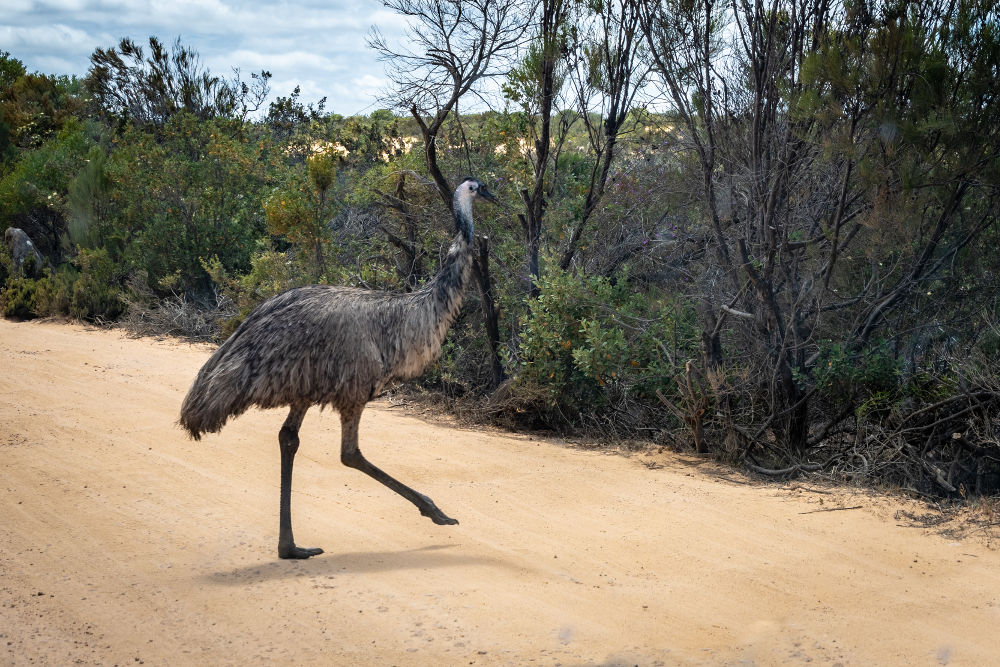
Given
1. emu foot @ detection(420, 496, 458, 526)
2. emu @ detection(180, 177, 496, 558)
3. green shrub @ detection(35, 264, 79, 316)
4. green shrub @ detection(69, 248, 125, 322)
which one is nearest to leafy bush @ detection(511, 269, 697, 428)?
emu @ detection(180, 177, 496, 558)

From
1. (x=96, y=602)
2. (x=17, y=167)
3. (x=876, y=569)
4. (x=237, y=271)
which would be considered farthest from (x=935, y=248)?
(x=17, y=167)

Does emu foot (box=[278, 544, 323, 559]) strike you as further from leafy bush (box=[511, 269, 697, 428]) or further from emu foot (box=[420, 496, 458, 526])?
leafy bush (box=[511, 269, 697, 428])

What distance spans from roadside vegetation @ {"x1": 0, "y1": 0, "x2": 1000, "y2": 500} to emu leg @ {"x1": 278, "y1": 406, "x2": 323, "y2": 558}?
2.97 m

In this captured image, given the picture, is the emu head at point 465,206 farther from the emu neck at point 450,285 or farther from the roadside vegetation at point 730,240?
the roadside vegetation at point 730,240

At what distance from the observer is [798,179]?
740 centimetres

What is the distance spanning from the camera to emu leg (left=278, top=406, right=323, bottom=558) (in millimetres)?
5191

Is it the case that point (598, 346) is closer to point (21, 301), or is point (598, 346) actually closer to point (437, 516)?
point (437, 516)

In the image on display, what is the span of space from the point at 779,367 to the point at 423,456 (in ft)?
9.41

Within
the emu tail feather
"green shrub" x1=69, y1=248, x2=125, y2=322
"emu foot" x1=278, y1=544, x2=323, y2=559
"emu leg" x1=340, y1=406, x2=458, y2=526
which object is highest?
"green shrub" x1=69, y1=248, x2=125, y2=322

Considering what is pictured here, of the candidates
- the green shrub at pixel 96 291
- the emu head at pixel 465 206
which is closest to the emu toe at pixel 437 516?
the emu head at pixel 465 206

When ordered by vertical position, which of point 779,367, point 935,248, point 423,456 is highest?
point 935,248

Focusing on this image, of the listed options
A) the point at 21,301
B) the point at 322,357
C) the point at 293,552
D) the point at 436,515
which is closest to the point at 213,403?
the point at 322,357

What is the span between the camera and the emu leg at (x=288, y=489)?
519 centimetres

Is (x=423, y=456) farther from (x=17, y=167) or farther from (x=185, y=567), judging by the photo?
(x=17, y=167)
